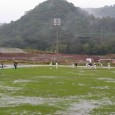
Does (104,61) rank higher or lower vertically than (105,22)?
lower

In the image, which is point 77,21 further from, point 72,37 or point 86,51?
point 86,51

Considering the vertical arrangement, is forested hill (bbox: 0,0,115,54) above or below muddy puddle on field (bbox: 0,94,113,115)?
above

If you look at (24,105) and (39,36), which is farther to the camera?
(39,36)

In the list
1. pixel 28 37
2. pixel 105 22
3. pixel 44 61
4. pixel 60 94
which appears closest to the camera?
pixel 60 94

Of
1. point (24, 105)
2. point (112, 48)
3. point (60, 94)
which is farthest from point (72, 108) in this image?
point (112, 48)

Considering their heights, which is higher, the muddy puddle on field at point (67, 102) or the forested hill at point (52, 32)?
the forested hill at point (52, 32)

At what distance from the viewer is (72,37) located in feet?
552

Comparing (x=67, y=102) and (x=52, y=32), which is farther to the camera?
(x=52, y=32)

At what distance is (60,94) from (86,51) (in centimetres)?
10034

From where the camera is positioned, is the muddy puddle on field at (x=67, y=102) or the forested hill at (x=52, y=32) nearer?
the muddy puddle on field at (x=67, y=102)

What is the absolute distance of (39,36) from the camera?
561 feet

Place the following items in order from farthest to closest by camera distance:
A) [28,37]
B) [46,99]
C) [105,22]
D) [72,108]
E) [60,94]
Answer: [105,22]
[28,37]
[60,94]
[46,99]
[72,108]

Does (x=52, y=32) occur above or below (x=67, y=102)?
above

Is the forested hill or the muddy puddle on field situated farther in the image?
the forested hill
